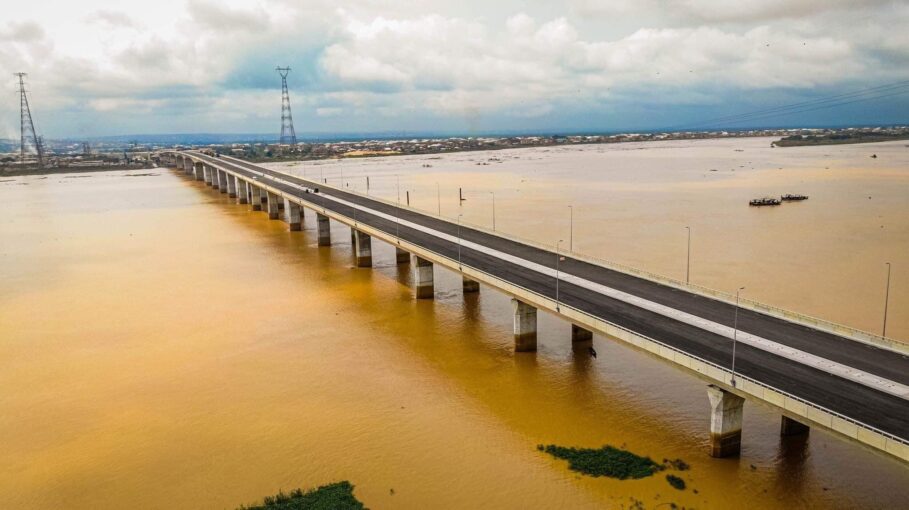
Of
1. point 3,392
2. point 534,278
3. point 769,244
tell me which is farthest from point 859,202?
point 3,392

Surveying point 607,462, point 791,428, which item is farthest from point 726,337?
point 607,462

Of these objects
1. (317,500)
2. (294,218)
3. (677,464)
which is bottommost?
(317,500)

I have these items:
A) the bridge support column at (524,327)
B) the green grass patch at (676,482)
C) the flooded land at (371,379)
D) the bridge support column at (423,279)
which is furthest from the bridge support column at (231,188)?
the green grass patch at (676,482)

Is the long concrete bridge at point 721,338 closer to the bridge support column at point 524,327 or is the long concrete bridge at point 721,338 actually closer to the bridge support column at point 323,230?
the bridge support column at point 524,327

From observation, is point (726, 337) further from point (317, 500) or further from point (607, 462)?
point (317, 500)

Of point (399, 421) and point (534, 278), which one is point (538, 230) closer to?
point (534, 278)

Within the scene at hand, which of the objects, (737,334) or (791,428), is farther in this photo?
(737,334)
